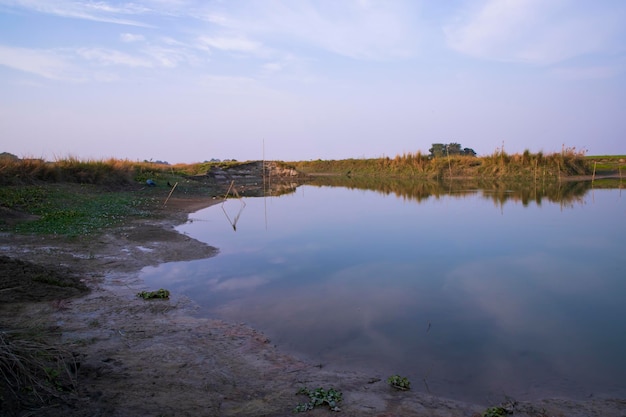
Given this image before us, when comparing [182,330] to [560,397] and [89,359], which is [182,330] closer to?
[89,359]

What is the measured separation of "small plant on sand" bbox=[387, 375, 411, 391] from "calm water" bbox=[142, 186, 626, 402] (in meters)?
0.11

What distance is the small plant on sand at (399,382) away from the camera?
4.07 m

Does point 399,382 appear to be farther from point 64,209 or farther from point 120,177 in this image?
point 120,177

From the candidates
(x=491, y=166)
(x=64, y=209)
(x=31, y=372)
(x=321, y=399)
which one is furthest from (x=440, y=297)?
(x=491, y=166)

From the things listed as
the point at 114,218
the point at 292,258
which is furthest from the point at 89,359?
the point at 114,218

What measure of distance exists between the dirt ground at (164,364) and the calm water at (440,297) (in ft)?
1.07

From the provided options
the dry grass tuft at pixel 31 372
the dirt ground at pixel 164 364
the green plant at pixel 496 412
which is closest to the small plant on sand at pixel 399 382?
the dirt ground at pixel 164 364

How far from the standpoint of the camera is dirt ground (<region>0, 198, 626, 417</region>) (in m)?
3.57

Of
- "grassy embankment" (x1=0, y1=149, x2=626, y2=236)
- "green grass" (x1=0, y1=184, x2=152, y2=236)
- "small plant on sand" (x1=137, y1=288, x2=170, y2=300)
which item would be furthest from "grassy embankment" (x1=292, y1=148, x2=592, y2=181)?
"small plant on sand" (x1=137, y1=288, x2=170, y2=300)

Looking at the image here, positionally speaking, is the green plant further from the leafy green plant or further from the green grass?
the green grass

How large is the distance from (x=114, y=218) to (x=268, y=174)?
3664 centimetres

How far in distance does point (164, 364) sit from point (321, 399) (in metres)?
1.56

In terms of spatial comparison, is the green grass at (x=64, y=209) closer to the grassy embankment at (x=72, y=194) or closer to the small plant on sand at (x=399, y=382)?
the grassy embankment at (x=72, y=194)

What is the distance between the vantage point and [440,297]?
676cm
